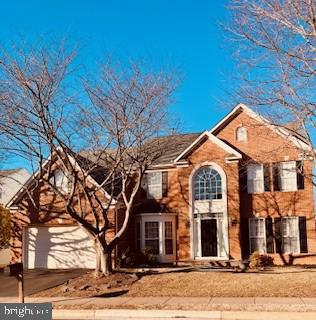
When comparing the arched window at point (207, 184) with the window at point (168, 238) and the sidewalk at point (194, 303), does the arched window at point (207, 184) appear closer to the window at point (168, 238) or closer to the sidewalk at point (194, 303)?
the window at point (168, 238)

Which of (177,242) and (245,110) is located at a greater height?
(245,110)

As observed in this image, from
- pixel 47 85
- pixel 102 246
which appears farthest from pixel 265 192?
pixel 47 85

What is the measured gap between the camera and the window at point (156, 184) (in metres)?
27.8

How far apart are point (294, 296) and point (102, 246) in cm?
878

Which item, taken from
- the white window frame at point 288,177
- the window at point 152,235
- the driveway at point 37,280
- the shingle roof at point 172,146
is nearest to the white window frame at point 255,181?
the white window frame at point 288,177

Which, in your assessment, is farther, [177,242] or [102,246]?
[177,242]

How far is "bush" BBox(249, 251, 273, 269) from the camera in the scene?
23328 mm

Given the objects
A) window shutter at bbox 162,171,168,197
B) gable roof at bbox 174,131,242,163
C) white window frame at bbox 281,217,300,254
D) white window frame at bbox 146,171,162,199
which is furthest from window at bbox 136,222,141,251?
white window frame at bbox 281,217,300,254

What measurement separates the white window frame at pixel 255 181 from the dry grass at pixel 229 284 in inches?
259

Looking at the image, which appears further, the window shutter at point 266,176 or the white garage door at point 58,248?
the white garage door at point 58,248

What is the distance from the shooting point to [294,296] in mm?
15141

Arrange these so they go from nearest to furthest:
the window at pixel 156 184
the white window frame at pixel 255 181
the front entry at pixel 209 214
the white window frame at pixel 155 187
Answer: the front entry at pixel 209 214 → the white window frame at pixel 255 181 → the window at pixel 156 184 → the white window frame at pixel 155 187

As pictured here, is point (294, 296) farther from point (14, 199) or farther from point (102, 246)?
point (14, 199)

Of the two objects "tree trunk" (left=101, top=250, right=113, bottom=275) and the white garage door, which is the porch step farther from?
"tree trunk" (left=101, top=250, right=113, bottom=275)
